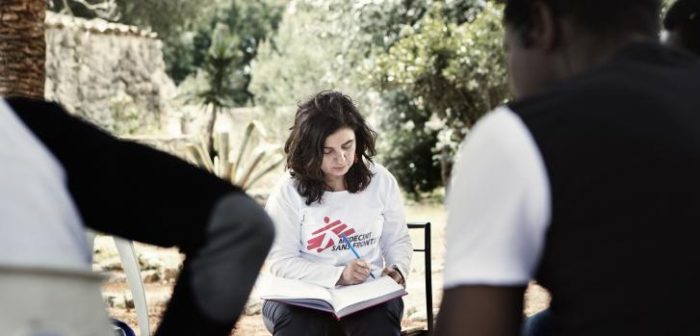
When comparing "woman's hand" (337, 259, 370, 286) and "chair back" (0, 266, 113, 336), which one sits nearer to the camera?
"chair back" (0, 266, 113, 336)

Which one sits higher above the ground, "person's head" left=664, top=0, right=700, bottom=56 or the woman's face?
"person's head" left=664, top=0, right=700, bottom=56

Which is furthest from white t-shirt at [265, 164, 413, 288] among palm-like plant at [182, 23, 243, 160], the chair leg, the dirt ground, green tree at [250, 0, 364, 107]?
palm-like plant at [182, 23, 243, 160]

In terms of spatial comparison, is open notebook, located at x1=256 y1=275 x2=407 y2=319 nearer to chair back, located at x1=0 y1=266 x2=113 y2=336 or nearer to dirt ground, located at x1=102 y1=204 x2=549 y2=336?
dirt ground, located at x1=102 y1=204 x2=549 y2=336

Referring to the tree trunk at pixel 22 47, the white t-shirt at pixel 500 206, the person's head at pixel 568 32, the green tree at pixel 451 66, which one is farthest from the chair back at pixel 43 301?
the green tree at pixel 451 66

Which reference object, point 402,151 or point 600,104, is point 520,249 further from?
point 402,151

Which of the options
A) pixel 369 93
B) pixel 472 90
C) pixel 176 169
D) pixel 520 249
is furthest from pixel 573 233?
pixel 369 93

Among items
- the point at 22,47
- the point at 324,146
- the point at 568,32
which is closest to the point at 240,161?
the point at 22,47

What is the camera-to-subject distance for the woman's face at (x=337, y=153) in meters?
4.54

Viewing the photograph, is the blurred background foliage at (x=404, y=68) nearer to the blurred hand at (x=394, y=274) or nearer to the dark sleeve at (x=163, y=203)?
the blurred hand at (x=394, y=274)

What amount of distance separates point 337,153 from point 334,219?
0.88ft

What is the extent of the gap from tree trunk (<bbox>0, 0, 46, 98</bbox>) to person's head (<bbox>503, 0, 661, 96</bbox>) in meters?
5.97

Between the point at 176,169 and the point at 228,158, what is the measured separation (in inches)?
519

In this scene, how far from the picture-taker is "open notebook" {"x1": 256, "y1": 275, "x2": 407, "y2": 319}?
422 cm

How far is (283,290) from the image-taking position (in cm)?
430
